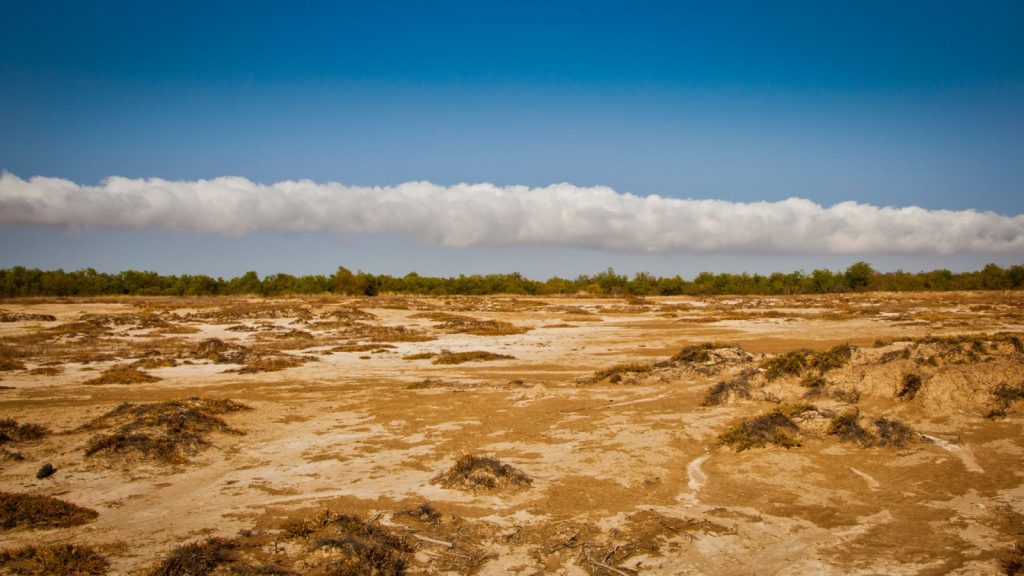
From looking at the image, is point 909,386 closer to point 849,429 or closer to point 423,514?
point 849,429

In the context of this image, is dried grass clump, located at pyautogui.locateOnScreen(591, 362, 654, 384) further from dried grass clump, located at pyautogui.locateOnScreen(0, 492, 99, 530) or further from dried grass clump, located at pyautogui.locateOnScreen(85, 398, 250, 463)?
dried grass clump, located at pyautogui.locateOnScreen(0, 492, 99, 530)

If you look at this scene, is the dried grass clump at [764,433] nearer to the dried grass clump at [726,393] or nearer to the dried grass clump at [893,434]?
the dried grass clump at [893,434]

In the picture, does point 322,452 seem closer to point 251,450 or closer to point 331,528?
point 251,450

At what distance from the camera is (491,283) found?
11125 centimetres

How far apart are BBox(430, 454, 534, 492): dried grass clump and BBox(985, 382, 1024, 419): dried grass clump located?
10.3m

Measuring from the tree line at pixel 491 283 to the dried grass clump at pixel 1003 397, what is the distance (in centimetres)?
9189

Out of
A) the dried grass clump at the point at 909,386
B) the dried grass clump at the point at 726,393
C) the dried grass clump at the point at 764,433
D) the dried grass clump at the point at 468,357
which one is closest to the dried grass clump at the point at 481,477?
the dried grass clump at the point at 764,433

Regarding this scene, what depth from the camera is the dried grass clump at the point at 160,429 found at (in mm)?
11109

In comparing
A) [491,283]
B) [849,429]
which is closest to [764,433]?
[849,429]

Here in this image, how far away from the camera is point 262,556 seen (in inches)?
279

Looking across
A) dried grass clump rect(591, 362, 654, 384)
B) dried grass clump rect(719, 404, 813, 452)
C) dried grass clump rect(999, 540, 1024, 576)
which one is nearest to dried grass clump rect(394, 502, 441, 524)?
dried grass clump rect(719, 404, 813, 452)

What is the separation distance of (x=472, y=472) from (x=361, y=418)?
5790 mm

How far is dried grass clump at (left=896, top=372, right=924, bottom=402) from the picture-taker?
13.9m

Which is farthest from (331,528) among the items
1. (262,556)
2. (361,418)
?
(361,418)
